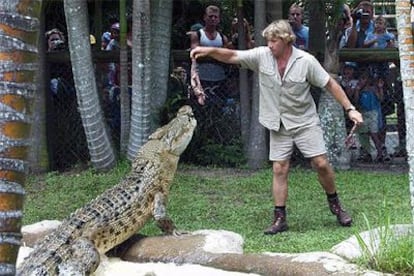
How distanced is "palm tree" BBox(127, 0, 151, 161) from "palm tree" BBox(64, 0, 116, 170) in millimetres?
335

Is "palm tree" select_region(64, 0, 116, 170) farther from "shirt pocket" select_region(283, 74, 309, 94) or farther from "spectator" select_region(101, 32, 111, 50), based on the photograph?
"shirt pocket" select_region(283, 74, 309, 94)

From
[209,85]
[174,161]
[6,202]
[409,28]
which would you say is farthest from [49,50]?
[6,202]

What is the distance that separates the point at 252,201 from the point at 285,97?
1.51m

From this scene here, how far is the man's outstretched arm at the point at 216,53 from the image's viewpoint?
18.3 ft

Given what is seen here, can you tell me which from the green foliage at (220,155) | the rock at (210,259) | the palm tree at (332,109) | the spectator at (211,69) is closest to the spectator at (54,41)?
the spectator at (211,69)

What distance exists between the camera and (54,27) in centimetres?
970

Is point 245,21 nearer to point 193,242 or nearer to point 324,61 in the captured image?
point 324,61

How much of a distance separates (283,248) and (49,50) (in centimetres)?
488

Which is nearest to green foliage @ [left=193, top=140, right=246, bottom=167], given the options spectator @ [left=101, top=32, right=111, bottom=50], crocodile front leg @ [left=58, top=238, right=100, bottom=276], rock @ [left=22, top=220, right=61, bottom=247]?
spectator @ [left=101, top=32, right=111, bottom=50]

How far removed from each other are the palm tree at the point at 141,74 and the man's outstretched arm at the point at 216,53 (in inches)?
89.3

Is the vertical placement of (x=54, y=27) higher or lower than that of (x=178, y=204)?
higher

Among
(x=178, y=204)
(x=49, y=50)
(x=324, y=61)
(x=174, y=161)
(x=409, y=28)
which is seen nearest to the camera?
(x=409, y=28)

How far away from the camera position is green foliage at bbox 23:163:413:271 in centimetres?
595

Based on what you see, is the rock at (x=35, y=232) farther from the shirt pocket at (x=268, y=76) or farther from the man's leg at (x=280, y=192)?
the shirt pocket at (x=268, y=76)
